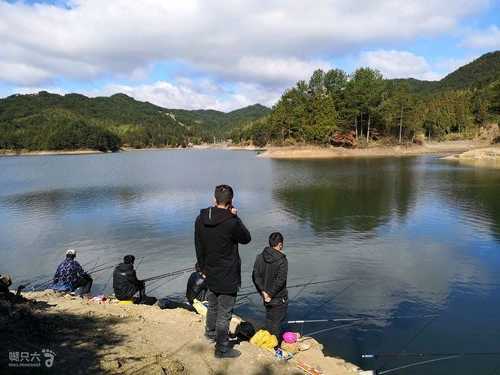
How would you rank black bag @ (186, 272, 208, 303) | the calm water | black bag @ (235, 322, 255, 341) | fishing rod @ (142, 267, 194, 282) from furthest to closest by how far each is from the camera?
fishing rod @ (142, 267, 194, 282), black bag @ (186, 272, 208, 303), the calm water, black bag @ (235, 322, 255, 341)

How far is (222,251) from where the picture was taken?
614 centimetres

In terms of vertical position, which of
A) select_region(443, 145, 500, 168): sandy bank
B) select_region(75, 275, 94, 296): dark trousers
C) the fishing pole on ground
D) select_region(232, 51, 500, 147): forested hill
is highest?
select_region(232, 51, 500, 147): forested hill

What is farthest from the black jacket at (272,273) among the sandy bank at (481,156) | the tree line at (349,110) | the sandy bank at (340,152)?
the tree line at (349,110)

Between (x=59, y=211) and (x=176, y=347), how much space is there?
957 inches

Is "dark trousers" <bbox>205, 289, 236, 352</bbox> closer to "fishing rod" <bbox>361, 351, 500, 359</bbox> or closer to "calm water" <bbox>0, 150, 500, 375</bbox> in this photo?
"calm water" <bbox>0, 150, 500, 375</bbox>

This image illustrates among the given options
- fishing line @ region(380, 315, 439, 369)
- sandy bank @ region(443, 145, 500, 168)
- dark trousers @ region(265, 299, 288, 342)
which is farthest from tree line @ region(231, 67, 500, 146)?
dark trousers @ region(265, 299, 288, 342)

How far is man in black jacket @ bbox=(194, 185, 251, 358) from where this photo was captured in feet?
20.0

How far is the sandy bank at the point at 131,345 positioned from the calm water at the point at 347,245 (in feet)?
8.68

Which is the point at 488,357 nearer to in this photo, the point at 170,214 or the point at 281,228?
the point at 281,228

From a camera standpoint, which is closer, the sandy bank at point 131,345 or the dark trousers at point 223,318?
the sandy bank at point 131,345

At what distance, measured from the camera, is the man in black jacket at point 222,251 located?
6090mm

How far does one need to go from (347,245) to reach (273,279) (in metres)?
11.0
